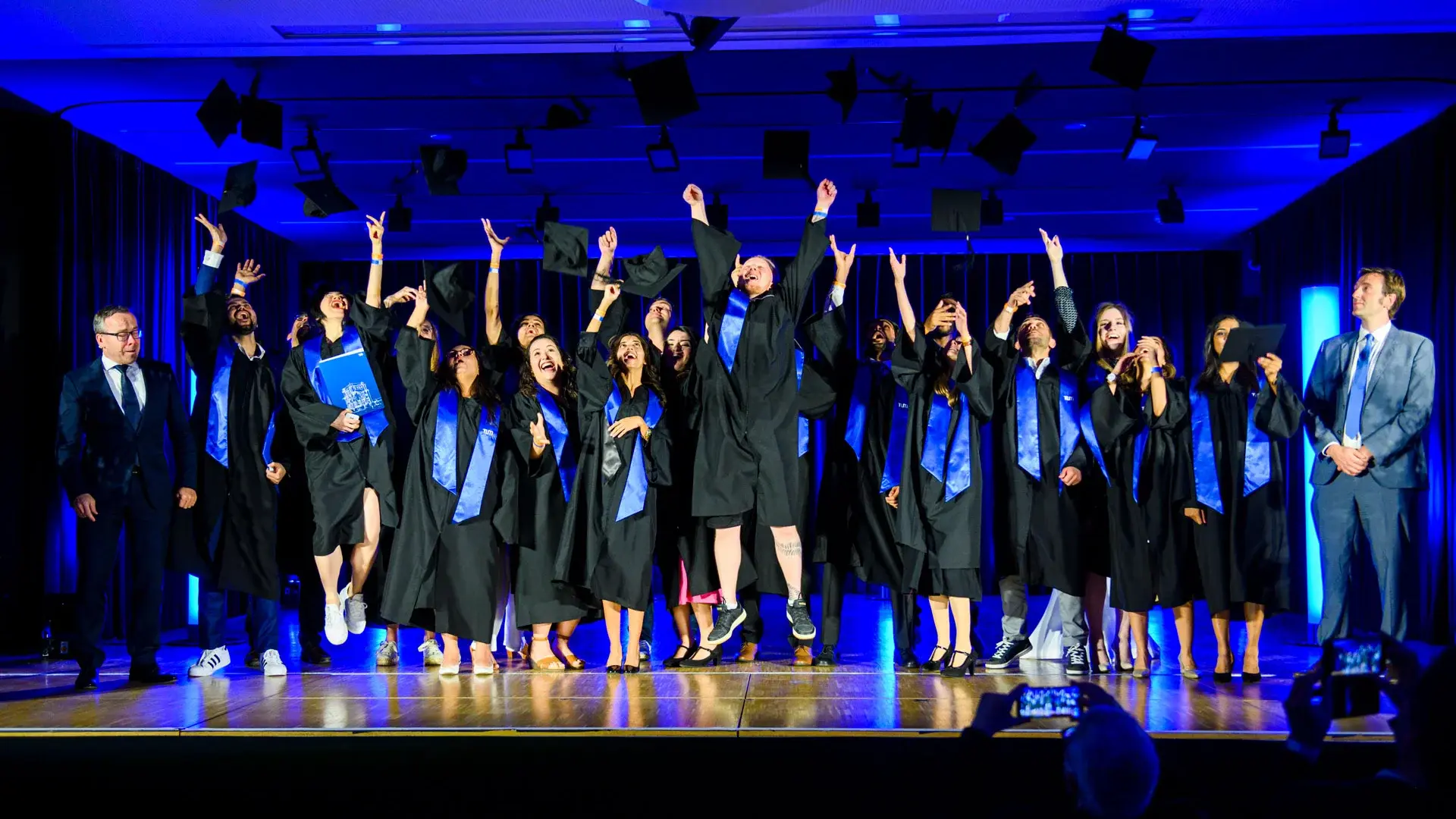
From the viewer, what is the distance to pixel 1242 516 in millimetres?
4305

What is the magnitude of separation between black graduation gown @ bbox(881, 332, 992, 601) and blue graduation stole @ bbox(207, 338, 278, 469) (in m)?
2.35

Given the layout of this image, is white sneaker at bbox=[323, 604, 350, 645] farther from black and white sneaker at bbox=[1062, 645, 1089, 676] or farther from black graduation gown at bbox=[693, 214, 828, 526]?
black and white sneaker at bbox=[1062, 645, 1089, 676]

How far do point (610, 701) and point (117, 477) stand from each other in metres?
1.90

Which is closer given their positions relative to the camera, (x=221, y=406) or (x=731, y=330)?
(x=731, y=330)

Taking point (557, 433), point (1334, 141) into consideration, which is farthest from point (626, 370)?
point (1334, 141)

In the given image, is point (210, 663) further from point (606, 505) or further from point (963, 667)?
point (963, 667)

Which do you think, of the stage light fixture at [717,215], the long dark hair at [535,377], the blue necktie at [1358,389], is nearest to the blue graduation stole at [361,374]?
the long dark hair at [535,377]

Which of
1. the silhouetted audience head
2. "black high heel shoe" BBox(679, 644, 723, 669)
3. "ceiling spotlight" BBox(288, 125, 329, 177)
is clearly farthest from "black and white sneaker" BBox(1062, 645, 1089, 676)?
"ceiling spotlight" BBox(288, 125, 329, 177)

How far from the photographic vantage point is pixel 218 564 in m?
4.61

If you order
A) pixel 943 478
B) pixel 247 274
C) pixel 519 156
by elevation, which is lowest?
pixel 943 478

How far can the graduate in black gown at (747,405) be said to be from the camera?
4.50 metres

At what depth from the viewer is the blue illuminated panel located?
23.0ft

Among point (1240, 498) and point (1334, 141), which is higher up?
point (1334, 141)

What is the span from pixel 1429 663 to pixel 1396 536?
7.95 ft
